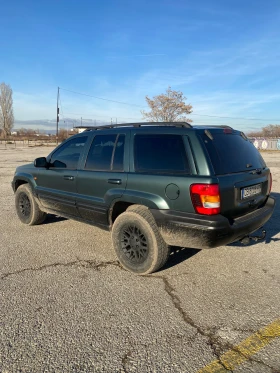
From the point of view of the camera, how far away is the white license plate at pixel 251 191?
3226mm

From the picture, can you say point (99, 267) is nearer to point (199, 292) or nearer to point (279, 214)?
point (199, 292)

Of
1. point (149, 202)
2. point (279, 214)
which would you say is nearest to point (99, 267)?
point (149, 202)

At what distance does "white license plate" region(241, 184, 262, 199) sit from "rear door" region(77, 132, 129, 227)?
1.40 meters

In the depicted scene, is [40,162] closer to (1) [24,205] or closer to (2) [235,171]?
(1) [24,205]

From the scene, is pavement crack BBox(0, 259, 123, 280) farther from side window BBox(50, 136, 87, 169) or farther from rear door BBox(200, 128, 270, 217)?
rear door BBox(200, 128, 270, 217)

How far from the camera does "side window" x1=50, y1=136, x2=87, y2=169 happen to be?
4379 millimetres

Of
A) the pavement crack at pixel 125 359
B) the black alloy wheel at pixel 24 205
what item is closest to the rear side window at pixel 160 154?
the pavement crack at pixel 125 359

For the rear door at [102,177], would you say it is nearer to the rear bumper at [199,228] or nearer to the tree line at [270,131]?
the rear bumper at [199,228]

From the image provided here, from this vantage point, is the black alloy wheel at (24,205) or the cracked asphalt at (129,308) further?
the black alloy wheel at (24,205)

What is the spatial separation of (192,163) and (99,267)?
179 cm

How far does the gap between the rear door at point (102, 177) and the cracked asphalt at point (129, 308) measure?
2.13ft

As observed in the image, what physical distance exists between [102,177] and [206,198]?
1.54 metres

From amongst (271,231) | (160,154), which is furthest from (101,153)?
(271,231)

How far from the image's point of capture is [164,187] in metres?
3.11
